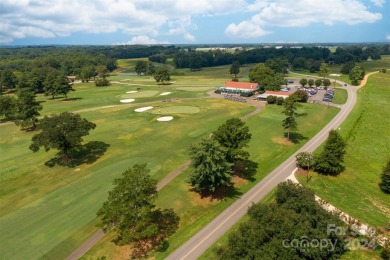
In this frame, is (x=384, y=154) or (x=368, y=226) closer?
(x=368, y=226)

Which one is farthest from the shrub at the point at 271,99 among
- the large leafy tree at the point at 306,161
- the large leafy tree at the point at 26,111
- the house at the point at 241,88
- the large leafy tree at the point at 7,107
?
the large leafy tree at the point at 7,107

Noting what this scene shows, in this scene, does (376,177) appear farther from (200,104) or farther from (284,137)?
(200,104)

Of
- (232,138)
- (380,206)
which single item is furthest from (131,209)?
(380,206)

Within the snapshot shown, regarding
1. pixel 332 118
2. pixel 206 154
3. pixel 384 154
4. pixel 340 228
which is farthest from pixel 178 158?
pixel 332 118

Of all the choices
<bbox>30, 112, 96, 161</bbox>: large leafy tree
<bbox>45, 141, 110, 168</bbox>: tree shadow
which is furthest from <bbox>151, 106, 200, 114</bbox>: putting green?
<bbox>30, 112, 96, 161</bbox>: large leafy tree

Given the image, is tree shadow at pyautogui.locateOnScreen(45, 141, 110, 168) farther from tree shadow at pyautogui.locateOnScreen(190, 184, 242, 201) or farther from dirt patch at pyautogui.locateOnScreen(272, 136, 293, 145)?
dirt patch at pyautogui.locateOnScreen(272, 136, 293, 145)

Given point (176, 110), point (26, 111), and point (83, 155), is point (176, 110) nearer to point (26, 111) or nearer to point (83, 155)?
point (83, 155)
